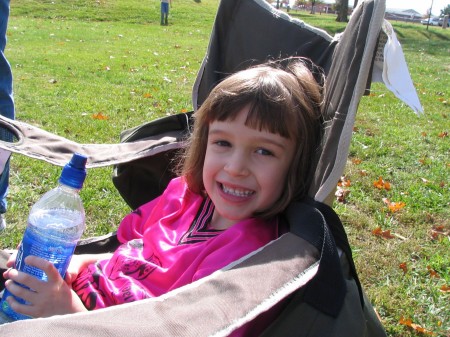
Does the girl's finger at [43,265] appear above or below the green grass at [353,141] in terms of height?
above

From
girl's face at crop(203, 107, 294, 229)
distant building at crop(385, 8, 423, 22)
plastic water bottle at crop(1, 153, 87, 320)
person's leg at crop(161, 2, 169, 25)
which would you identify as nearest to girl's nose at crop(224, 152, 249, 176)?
girl's face at crop(203, 107, 294, 229)

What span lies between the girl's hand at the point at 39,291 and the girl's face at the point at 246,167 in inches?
23.0

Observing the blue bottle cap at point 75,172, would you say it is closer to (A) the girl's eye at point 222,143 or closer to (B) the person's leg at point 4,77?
(A) the girl's eye at point 222,143

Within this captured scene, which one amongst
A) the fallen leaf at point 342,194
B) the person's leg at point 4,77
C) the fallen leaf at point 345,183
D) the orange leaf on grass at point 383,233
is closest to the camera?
the person's leg at point 4,77

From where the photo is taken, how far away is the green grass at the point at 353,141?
10.0ft

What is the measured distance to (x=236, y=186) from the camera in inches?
69.5

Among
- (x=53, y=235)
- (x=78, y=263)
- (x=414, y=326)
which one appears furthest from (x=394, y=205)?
(x=53, y=235)

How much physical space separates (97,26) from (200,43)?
3.92 m

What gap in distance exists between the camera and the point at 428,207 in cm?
392

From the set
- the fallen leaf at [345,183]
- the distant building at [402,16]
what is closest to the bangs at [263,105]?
the fallen leaf at [345,183]

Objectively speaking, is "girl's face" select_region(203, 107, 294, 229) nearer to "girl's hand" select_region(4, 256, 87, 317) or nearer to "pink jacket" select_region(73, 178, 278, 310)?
"pink jacket" select_region(73, 178, 278, 310)

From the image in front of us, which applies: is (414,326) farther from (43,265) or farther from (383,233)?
(43,265)

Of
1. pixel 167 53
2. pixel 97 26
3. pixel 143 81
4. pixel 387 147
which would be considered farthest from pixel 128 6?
pixel 387 147

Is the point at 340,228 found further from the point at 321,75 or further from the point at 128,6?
the point at 128,6
